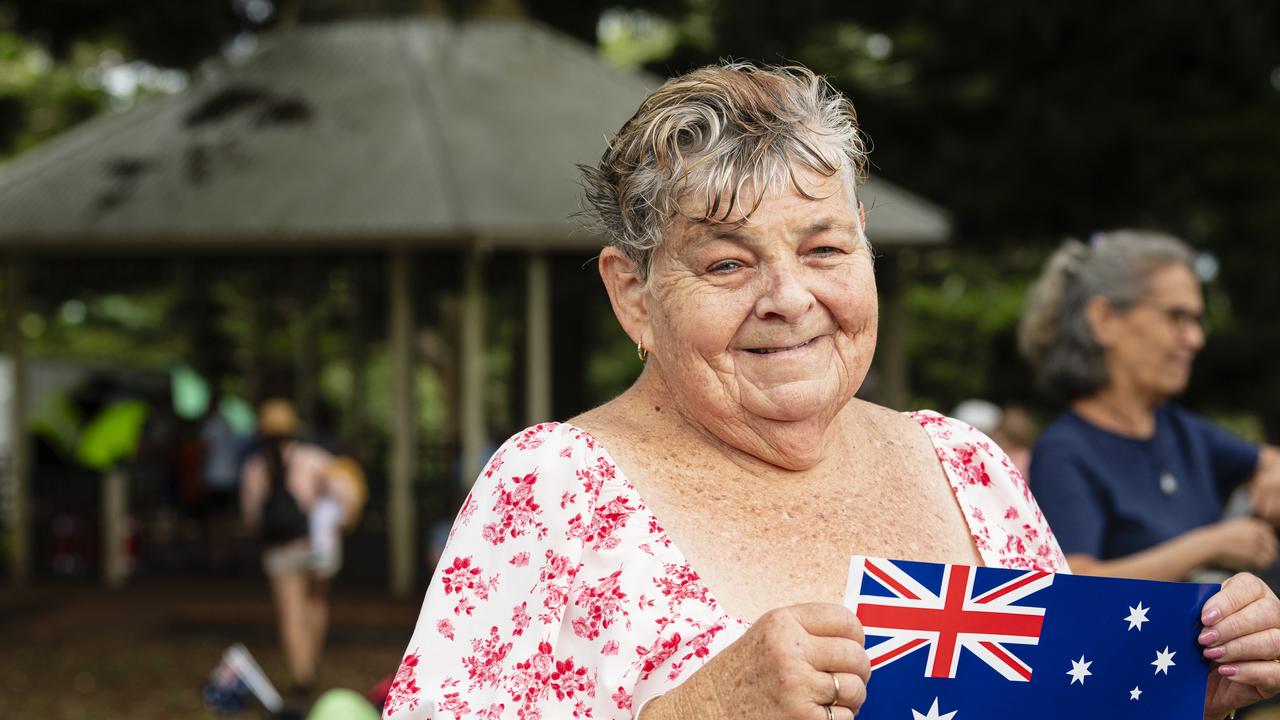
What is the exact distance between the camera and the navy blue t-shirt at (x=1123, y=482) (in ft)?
10.7

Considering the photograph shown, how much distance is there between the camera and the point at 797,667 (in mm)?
1679

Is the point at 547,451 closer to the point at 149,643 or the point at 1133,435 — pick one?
the point at 1133,435

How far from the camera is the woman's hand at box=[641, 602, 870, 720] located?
5.51 ft

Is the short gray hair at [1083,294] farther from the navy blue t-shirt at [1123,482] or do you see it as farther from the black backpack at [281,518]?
the black backpack at [281,518]

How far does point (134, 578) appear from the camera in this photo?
13.9 m

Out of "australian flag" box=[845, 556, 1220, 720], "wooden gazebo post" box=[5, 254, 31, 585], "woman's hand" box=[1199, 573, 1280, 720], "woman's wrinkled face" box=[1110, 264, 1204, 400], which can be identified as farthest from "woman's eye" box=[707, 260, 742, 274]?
"wooden gazebo post" box=[5, 254, 31, 585]

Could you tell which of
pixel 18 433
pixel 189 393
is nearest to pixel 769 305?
pixel 18 433

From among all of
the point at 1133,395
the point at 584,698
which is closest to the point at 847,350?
the point at 584,698

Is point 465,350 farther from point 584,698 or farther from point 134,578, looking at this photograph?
point 584,698

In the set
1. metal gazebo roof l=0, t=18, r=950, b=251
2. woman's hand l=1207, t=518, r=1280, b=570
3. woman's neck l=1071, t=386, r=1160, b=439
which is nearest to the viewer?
woman's hand l=1207, t=518, r=1280, b=570

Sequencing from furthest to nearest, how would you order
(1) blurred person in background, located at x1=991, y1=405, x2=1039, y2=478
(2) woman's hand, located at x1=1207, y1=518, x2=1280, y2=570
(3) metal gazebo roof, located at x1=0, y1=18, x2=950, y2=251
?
(3) metal gazebo roof, located at x1=0, y1=18, x2=950, y2=251 < (1) blurred person in background, located at x1=991, y1=405, x2=1039, y2=478 < (2) woman's hand, located at x1=1207, y1=518, x2=1280, y2=570

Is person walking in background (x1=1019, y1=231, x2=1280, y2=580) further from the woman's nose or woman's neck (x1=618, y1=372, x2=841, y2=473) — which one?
the woman's nose

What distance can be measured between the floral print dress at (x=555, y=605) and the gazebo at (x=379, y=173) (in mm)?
9212

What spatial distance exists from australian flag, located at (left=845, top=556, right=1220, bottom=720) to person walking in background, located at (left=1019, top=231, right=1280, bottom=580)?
1237 mm
